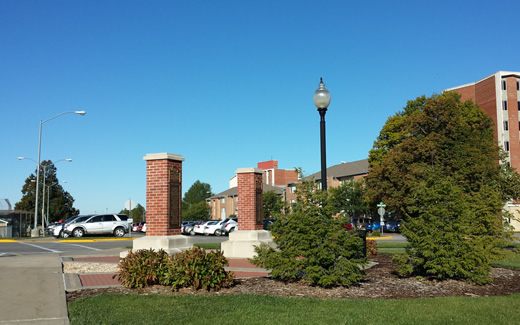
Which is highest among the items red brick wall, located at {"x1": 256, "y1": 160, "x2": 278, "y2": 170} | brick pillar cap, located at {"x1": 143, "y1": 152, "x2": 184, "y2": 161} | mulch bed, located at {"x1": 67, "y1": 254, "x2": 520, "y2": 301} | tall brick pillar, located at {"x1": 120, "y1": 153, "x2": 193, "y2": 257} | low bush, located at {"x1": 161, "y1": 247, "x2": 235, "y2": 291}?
red brick wall, located at {"x1": 256, "y1": 160, "x2": 278, "y2": 170}

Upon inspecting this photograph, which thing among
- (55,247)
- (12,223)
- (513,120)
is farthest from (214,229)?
(513,120)

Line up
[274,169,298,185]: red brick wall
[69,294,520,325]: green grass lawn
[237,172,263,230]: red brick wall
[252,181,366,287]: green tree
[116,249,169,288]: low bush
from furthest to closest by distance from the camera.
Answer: [274,169,298,185]: red brick wall → [237,172,263,230]: red brick wall → [252,181,366,287]: green tree → [116,249,169,288]: low bush → [69,294,520,325]: green grass lawn

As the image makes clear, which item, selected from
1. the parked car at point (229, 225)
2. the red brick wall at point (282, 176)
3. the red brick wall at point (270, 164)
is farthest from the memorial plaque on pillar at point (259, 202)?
the red brick wall at point (270, 164)

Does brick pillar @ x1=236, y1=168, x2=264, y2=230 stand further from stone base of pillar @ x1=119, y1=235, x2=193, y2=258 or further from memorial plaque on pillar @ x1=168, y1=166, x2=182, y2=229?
stone base of pillar @ x1=119, y1=235, x2=193, y2=258

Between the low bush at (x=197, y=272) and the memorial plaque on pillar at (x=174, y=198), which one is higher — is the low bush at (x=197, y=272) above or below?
below

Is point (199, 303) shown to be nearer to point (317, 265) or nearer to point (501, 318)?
point (317, 265)

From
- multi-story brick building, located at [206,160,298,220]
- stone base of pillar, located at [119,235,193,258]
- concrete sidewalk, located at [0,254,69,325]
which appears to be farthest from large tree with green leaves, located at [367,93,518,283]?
multi-story brick building, located at [206,160,298,220]

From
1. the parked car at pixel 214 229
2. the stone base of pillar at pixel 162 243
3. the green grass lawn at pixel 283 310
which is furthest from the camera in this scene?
the parked car at pixel 214 229

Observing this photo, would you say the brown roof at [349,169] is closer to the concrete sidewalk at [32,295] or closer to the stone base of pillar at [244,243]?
the stone base of pillar at [244,243]

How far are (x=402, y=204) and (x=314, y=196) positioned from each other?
33.5 metres

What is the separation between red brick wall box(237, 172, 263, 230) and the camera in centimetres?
1703

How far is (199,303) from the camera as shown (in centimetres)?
788

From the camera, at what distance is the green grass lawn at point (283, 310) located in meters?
6.77

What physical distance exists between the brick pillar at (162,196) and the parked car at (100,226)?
23.3 metres
